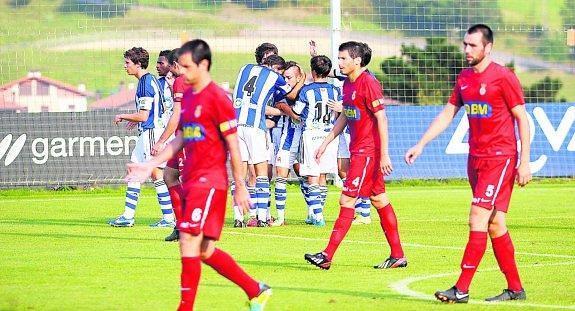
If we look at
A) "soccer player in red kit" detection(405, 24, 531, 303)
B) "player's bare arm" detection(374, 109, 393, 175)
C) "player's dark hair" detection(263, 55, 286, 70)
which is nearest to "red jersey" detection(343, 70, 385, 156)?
"player's bare arm" detection(374, 109, 393, 175)

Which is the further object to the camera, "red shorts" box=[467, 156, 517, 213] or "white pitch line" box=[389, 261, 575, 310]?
"red shorts" box=[467, 156, 517, 213]

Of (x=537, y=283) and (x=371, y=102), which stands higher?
(x=371, y=102)

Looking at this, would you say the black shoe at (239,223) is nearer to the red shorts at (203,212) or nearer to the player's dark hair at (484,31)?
the player's dark hair at (484,31)

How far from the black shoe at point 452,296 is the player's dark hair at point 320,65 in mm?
7376

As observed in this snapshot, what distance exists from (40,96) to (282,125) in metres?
18.9

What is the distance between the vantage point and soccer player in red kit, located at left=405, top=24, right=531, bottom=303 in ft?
37.1

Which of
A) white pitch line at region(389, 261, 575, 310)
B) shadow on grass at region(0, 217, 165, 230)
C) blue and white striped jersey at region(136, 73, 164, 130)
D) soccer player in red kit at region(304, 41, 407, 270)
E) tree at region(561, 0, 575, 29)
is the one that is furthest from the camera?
tree at region(561, 0, 575, 29)

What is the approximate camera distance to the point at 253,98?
751 inches

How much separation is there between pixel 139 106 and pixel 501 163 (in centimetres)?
822

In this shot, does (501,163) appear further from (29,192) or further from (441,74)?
(441,74)

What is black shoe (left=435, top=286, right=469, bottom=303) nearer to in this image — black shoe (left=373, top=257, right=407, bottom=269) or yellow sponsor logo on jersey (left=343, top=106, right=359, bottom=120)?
black shoe (left=373, top=257, right=407, bottom=269)

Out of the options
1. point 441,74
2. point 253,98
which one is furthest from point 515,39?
point 253,98

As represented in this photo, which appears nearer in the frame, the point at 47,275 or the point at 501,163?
the point at 501,163

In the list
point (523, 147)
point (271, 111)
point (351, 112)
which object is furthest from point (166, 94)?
point (523, 147)
